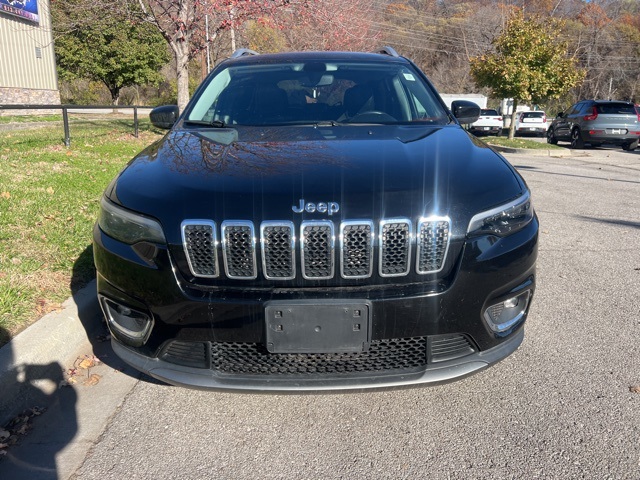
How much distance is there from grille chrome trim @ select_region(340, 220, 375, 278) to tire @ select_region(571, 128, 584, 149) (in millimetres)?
19277

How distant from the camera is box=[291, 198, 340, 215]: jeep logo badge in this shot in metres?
2.27

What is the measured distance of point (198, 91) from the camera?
3963mm

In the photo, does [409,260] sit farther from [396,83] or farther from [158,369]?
[396,83]

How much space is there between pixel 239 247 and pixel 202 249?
0.52ft

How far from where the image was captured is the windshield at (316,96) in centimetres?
363

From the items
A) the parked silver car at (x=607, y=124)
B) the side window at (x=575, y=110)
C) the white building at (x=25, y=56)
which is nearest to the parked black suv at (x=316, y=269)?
the parked silver car at (x=607, y=124)

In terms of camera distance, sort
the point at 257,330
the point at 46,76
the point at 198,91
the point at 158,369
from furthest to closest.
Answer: the point at 46,76
the point at 198,91
the point at 158,369
the point at 257,330

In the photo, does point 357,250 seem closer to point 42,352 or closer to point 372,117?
point 372,117

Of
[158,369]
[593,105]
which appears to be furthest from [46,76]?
[158,369]

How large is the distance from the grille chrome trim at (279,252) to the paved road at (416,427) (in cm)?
76

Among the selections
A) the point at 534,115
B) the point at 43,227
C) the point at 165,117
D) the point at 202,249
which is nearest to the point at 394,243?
the point at 202,249

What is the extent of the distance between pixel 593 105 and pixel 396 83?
57.2 feet

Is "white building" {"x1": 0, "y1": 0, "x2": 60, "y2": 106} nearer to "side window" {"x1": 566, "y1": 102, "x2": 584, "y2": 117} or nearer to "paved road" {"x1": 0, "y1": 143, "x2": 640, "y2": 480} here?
"side window" {"x1": 566, "y1": 102, "x2": 584, "y2": 117}

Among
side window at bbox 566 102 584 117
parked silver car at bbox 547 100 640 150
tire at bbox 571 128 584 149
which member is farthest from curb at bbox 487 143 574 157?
side window at bbox 566 102 584 117
